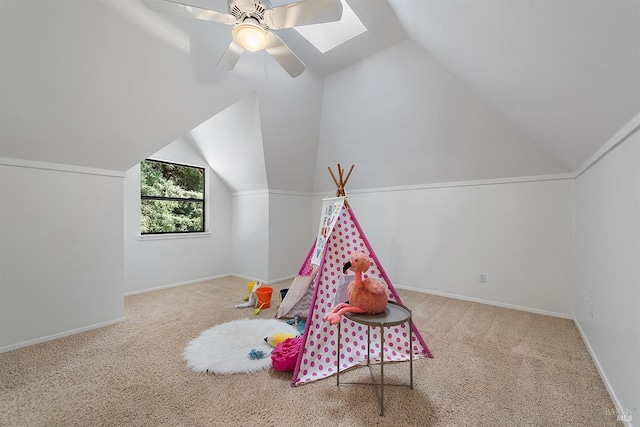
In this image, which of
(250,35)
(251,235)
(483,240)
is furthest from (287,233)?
(250,35)

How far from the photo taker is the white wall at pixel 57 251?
7.31ft

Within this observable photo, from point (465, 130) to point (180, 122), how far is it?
3298 millimetres

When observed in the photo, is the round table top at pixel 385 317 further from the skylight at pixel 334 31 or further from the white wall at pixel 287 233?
the white wall at pixel 287 233

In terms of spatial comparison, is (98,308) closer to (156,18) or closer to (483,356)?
(156,18)

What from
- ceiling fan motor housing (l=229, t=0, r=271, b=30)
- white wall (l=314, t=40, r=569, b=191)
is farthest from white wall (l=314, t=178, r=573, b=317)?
ceiling fan motor housing (l=229, t=0, r=271, b=30)

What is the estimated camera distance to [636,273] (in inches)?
52.7

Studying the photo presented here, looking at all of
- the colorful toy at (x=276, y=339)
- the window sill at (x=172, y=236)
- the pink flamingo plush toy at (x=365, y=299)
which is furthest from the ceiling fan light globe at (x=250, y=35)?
the window sill at (x=172, y=236)

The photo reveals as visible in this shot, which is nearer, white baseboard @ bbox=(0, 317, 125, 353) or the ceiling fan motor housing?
the ceiling fan motor housing

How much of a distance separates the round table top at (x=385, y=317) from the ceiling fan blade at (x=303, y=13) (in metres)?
1.89

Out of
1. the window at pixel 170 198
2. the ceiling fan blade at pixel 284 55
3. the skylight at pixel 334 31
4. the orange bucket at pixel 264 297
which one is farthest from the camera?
the window at pixel 170 198

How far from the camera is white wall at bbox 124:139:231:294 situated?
12.7 ft

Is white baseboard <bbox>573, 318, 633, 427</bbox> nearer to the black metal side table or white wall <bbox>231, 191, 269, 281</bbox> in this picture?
the black metal side table

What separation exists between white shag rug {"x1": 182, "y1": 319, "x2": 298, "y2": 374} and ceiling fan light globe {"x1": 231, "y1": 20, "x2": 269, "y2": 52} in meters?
2.36

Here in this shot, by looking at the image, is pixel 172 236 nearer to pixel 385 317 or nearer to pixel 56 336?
pixel 56 336
